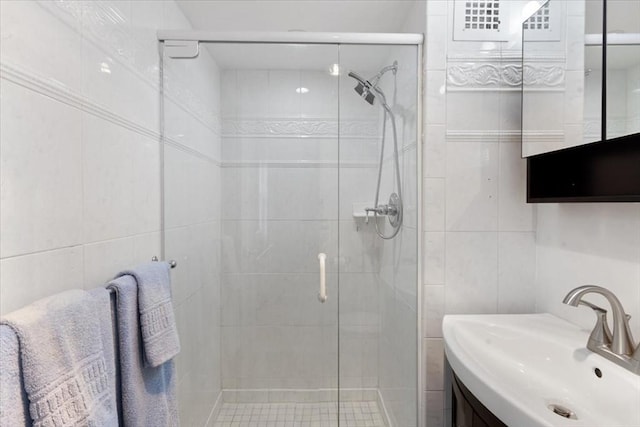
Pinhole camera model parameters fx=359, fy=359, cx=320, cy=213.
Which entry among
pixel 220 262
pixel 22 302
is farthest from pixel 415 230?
pixel 22 302

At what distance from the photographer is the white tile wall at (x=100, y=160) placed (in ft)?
2.64

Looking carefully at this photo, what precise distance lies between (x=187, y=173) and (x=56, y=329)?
1012mm

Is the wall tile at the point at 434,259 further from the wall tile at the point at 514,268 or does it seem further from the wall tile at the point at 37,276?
the wall tile at the point at 37,276

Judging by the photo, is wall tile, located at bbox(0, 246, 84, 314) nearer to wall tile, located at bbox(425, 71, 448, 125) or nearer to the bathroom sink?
the bathroom sink

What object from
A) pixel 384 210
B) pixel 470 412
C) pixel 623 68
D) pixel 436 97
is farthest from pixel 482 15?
pixel 470 412

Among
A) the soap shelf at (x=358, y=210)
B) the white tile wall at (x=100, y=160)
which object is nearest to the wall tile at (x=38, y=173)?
the white tile wall at (x=100, y=160)

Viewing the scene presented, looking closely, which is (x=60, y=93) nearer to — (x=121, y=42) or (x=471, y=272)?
(x=121, y=42)

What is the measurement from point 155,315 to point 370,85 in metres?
1.30

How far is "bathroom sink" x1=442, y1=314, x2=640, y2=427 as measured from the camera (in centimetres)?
94

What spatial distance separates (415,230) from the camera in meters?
1.68

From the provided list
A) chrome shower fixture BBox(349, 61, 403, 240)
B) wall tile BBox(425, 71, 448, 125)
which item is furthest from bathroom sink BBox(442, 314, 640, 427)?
wall tile BBox(425, 71, 448, 125)

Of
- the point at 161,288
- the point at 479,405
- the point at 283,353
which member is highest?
the point at 161,288

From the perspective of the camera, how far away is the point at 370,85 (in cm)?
167

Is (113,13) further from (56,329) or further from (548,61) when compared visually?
(548,61)
